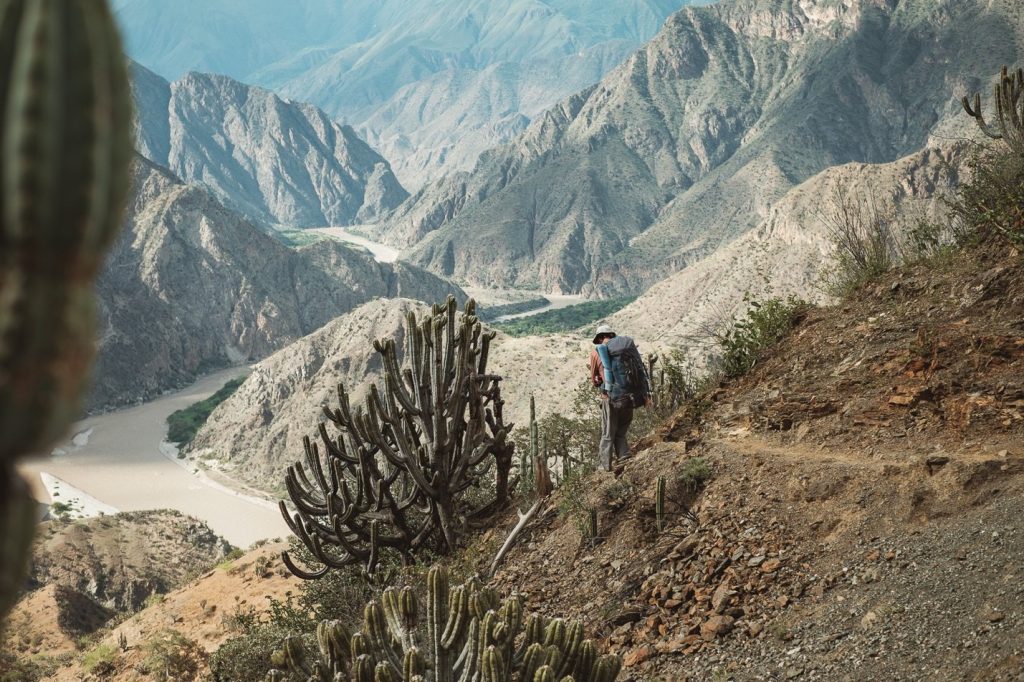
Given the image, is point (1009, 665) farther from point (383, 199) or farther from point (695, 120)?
→ point (383, 199)

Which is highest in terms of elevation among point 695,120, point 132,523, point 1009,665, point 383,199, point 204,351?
point 383,199

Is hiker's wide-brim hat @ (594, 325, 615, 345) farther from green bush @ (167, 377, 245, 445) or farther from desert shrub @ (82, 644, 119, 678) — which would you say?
green bush @ (167, 377, 245, 445)

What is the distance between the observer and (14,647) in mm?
16172

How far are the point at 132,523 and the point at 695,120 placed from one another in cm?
12225

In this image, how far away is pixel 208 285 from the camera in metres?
78.0

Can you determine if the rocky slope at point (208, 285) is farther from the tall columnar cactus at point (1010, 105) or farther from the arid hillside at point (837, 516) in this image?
the arid hillside at point (837, 516)

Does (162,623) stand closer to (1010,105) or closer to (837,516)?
(837,516)

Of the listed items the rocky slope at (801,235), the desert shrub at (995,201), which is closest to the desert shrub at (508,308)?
the rocky slope at (801,235)

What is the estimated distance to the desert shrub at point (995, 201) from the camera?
9.51 meters

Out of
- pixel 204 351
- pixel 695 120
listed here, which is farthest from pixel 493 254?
pixel 204 351

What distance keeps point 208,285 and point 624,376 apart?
73655 mm

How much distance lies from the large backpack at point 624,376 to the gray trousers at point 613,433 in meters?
0.13

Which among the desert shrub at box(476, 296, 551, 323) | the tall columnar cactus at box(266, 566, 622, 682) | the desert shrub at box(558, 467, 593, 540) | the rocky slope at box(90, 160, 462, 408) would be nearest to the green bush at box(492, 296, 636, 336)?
the desert shrub at box(476, 296, 551, 323)

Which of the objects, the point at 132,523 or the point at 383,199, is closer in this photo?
the point at 132,523
